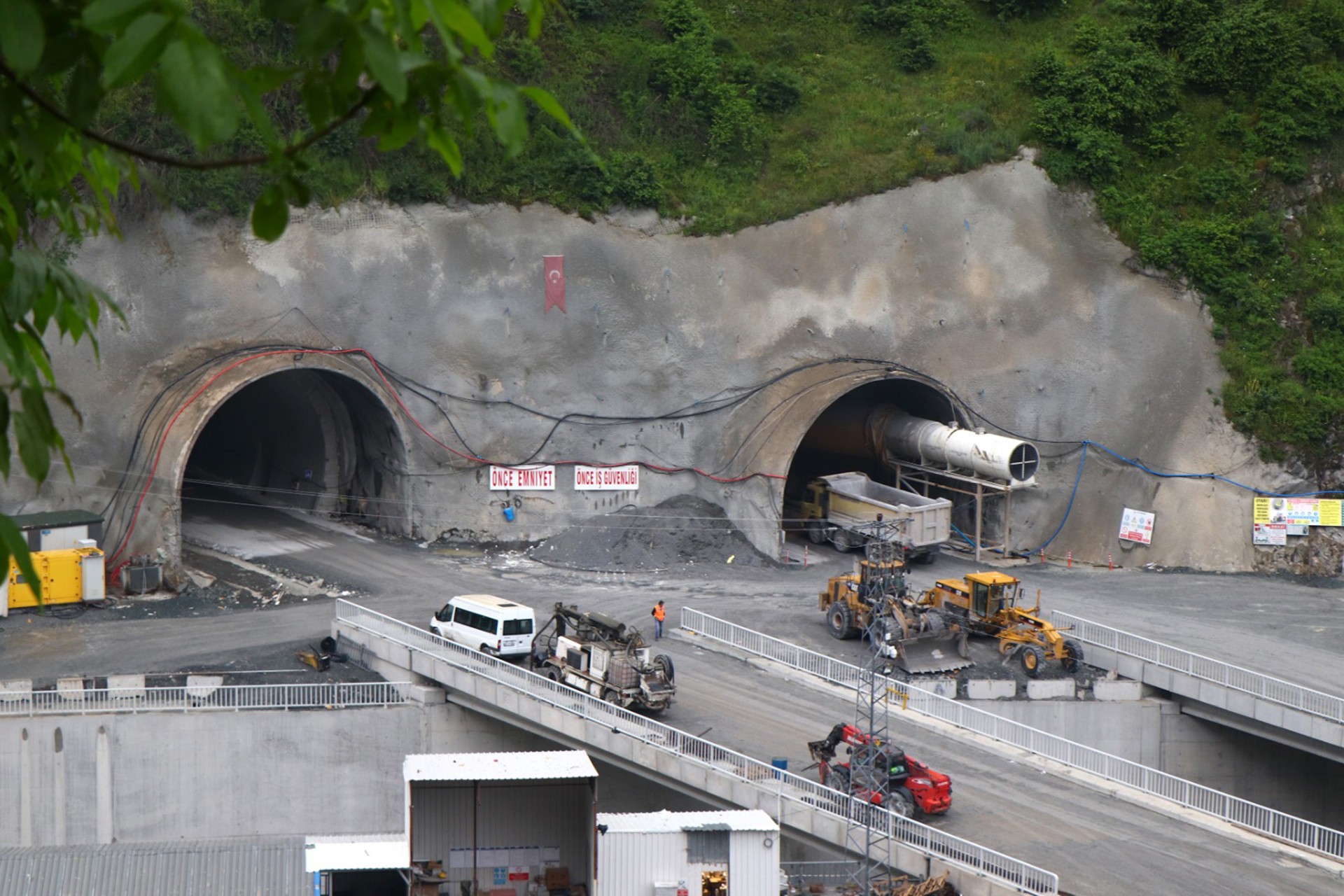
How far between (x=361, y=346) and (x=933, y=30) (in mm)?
26383

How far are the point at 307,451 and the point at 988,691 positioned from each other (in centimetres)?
2669

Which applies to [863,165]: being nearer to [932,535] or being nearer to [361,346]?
[932,535]

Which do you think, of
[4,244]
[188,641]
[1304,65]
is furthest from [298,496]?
[4,244]

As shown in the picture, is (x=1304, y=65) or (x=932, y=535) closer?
(x=932, y=535)

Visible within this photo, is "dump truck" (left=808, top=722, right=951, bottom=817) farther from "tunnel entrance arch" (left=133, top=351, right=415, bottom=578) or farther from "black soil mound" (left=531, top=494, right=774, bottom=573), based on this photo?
"tunnel entrance arch" (left=133, top=351, right=415, bottom=578)

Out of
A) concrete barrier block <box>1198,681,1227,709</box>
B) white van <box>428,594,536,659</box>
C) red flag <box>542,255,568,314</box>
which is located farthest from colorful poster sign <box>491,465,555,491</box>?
concrete barrier block <box>1198,681,1227,709</box>

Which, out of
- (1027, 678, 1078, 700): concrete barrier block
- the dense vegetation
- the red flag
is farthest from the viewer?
the dense vegetation

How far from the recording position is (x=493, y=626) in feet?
Result: 115

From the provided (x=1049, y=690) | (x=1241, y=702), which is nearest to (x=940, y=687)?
(x=1049, y=690)

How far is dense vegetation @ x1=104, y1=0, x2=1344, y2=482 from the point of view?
157ft

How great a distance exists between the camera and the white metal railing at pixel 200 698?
104ft

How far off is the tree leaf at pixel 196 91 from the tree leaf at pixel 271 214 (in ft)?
1.56

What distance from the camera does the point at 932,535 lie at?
44281mm

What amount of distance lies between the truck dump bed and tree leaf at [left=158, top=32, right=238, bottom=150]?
37949mm
